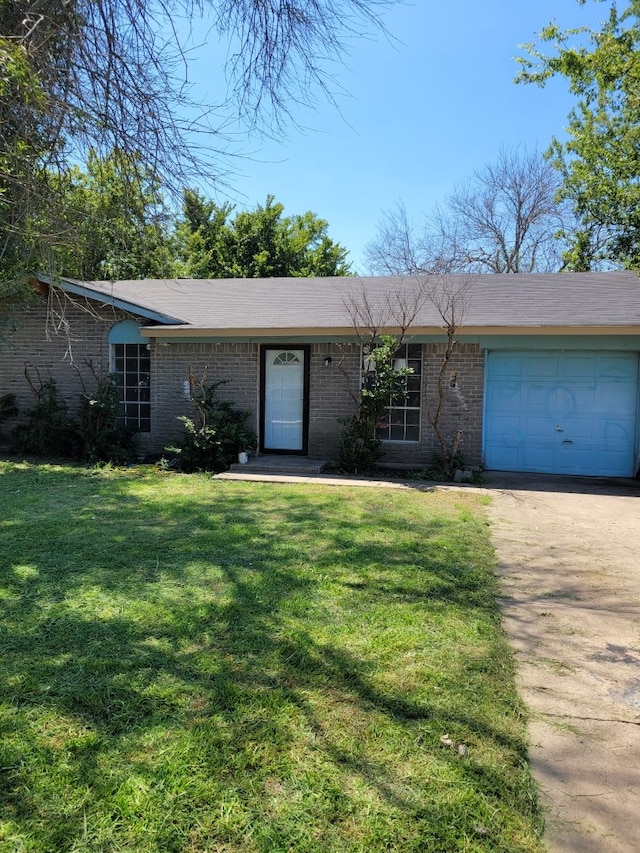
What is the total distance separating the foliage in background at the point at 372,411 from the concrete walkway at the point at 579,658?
3014 mm

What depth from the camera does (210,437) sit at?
33.6 ft

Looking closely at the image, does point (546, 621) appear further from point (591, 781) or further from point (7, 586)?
point (7, 586)

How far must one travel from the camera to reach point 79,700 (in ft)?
9.14

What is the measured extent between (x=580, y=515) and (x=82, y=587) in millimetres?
5922

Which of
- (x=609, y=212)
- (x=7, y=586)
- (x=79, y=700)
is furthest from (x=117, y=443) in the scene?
(x=609, y=212)

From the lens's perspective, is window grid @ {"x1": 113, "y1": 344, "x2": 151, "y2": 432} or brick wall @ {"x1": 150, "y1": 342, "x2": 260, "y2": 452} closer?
brick wall @ {"x1": 150, "y1": 342, "x2": 260, "y2": 452}

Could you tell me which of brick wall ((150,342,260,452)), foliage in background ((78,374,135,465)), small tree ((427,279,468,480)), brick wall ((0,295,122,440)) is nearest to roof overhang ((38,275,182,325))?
brick wall ((150,342,260,452))

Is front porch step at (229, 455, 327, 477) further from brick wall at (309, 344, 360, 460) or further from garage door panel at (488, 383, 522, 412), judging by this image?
garage door panel at (488, 383, 522, 412)

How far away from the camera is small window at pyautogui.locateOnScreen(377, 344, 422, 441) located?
35.3 ft

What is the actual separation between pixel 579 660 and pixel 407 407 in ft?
25.1

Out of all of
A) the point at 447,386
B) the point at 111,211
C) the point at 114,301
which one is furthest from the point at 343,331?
the point at 111,211

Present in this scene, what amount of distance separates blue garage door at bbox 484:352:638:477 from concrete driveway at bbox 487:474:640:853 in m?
3.19

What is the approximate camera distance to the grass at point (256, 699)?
6.77ft

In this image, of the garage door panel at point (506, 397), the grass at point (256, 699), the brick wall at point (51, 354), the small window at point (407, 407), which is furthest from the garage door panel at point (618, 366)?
the brick wall at point (51, 354)
